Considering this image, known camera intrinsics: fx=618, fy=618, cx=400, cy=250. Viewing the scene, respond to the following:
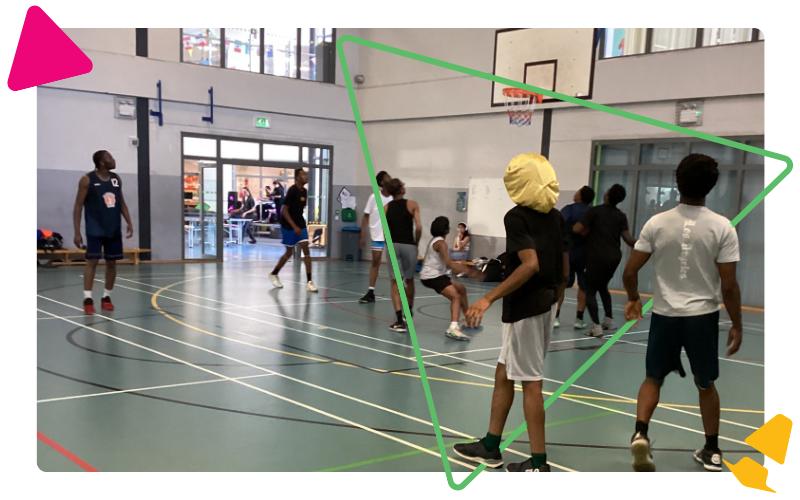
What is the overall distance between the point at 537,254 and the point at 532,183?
14.1 inches

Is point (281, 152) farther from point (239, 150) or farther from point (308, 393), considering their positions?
point (308, 393)

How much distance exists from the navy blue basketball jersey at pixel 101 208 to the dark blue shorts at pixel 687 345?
588 cm

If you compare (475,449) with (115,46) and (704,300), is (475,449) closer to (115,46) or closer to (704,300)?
(704,300)

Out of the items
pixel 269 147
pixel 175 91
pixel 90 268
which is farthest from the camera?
pixel 269 147

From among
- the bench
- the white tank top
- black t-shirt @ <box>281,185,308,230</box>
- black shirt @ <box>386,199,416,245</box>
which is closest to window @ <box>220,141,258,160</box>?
the bench

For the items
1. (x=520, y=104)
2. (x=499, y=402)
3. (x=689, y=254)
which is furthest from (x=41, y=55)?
(x=520, y=104)

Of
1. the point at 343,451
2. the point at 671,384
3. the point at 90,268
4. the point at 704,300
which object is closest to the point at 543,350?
the point at 704,300

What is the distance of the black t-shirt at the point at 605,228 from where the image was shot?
22.1 feet

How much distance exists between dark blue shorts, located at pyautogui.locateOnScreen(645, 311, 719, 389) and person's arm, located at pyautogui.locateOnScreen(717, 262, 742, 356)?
0.08 m

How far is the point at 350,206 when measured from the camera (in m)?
15.9

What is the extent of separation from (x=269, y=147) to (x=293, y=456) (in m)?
12.4

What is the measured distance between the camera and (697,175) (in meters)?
3.30

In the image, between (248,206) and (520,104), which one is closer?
(520,104)
